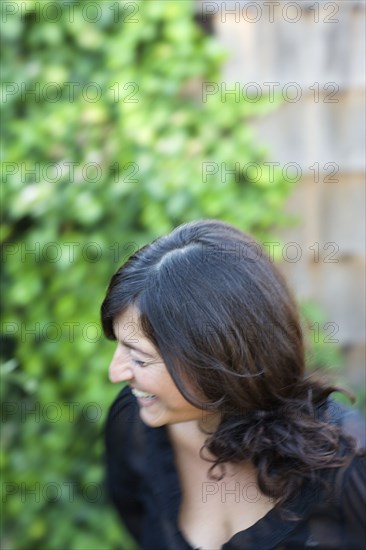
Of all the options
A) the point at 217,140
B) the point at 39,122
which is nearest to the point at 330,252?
the point at 217,140

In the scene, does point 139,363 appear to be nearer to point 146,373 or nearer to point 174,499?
point 146,373

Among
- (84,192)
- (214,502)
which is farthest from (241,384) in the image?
(84,192)

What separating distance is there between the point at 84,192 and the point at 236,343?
3.82 ft

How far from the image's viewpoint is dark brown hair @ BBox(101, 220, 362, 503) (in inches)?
61.2

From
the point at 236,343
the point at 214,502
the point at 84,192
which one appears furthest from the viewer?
the point at 84,192

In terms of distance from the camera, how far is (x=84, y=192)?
2588 mm

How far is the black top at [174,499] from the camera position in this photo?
63.9 inches

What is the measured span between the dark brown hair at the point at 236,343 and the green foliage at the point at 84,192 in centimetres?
94

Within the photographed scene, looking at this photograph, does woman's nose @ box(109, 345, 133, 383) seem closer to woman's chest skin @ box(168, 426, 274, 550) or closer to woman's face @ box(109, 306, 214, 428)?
woman's face @ box(109, 306, 214, 428)

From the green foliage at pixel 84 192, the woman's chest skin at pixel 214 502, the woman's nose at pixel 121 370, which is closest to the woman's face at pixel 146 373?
the woman's nose at pixel 121 370

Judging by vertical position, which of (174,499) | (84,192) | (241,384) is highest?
(84,192)

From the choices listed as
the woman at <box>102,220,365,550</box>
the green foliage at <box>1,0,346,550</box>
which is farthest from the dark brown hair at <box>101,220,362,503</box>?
the green foliage at <box>1,0,346,550</box>

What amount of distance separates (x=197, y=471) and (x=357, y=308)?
122 centimetres

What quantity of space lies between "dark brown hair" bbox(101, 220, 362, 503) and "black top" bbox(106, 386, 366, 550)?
39 mm
